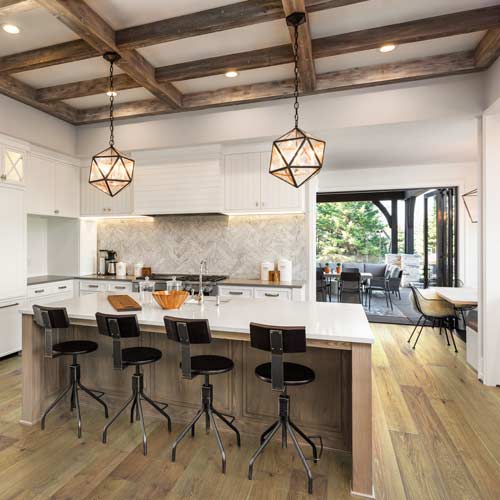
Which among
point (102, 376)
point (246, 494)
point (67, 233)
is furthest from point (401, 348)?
point (67, 233)

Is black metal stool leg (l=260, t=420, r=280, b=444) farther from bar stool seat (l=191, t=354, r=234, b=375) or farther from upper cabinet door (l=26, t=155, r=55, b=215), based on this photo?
upper cabinet door (l=26, t=155, r=55, b=215)

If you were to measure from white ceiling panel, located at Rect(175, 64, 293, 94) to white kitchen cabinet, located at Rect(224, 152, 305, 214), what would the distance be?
883mm

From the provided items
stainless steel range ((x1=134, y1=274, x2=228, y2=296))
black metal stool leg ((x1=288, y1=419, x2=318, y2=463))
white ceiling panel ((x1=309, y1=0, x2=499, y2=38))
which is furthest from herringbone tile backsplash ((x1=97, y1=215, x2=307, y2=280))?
black metal stool leg ((x1=288, y1=419, x2=318, y2=463))

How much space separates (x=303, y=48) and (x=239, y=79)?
3.34ft

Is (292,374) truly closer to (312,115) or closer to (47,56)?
(312,115)

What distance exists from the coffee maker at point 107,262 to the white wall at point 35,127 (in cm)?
Answer: 151

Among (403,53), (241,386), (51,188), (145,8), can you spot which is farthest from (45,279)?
(403,53)

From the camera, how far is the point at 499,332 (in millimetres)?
3219

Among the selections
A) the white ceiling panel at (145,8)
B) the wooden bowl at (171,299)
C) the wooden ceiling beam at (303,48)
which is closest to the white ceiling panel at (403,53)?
the wooden ceiling beam at (303,48)

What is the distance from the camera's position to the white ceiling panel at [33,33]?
2525 millimetres

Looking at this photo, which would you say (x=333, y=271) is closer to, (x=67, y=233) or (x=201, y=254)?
(x=201, y=254)

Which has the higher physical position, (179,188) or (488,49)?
(488,49)

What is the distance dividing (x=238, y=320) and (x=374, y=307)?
5729 millimetres

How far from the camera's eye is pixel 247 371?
7.90ft
